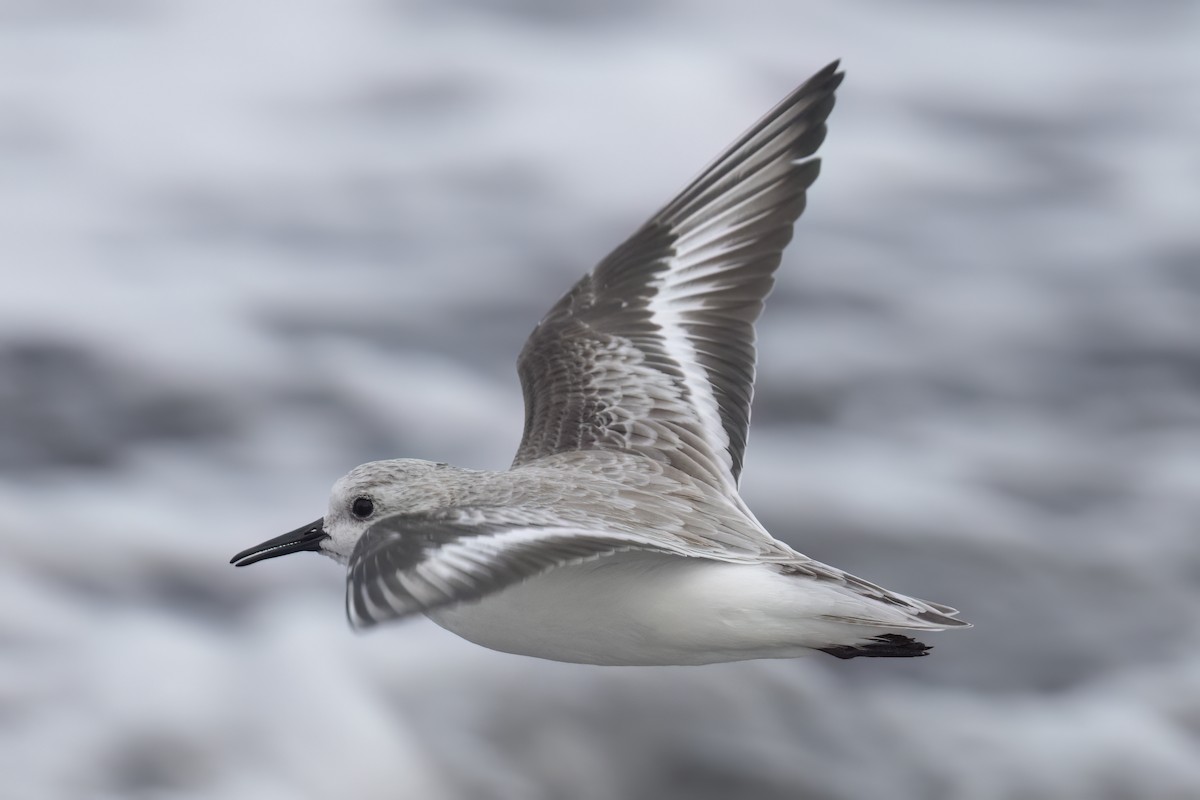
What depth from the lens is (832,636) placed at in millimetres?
4469

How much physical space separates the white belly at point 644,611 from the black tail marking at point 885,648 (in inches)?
5.0

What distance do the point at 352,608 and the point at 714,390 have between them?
2246 millimetres

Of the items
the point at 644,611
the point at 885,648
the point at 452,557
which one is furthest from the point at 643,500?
the point at 452,557

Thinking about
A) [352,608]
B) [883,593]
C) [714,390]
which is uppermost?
[714,390]

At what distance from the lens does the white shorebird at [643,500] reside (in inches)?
161

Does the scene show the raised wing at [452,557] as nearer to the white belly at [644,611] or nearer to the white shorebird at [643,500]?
the white shorebird at [643,500]

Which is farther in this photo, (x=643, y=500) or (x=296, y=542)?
(x=296, y=542)

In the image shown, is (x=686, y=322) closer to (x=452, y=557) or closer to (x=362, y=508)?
(x=362, y=508)

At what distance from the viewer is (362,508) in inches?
191

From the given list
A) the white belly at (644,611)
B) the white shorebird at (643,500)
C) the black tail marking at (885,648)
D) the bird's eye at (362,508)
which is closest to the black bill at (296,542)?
the white shorebird at (643,500)

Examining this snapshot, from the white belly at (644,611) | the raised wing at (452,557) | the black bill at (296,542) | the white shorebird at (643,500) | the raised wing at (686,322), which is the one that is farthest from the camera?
the raised wing at (686,322)

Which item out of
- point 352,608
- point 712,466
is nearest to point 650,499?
point 712,466

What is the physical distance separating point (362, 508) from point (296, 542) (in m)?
0.30

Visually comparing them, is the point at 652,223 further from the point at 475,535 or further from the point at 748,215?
the point at 475,535
